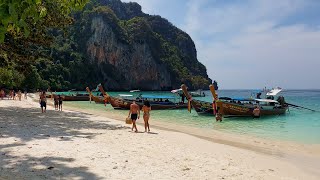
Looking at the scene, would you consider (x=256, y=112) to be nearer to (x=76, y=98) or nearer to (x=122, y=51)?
(x=76, y=98)

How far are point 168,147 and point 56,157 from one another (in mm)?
4227

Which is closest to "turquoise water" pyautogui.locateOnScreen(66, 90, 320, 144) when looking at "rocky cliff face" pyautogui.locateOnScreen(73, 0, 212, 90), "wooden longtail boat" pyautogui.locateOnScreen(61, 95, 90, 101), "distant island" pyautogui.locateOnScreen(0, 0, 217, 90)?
"wooden longtail boat" pyautogui.locateOnScreen(61, 95, 90, 101)

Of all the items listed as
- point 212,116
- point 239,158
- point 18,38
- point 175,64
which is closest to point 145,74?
point 175,64

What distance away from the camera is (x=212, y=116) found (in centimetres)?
3316

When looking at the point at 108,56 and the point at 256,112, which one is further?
the point at 108,56

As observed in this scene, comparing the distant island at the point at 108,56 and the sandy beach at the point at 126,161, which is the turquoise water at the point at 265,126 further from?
the distant island at the point at 108,56

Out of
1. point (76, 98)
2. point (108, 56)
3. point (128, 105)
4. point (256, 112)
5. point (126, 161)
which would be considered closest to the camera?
point (126, 161)

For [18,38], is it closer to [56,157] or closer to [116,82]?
[56,157]

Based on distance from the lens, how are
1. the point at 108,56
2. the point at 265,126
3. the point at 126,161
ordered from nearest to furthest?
the point at 126,161 < the point at 265,126 < the point at 108,56

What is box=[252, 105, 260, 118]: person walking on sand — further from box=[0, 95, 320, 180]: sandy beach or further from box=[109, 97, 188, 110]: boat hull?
box=[0, 95, 320, 180]: sandy beach

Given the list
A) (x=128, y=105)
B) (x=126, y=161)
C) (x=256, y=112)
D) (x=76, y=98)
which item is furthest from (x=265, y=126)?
(x=76, y=98)

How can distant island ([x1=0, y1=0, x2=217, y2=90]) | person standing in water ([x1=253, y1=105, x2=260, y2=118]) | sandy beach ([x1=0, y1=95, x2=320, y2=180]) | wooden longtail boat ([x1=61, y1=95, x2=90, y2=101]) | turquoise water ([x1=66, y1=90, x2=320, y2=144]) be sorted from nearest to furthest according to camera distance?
1. sandy beach ([x1=0, y1=95, x2=320, y2=180])
2. turquoise water ([x1=66, y1=90, x2=320, y2=144])
3. person standing in water ([x1=253, y1=105, x2=260, y2=118])
4. wooden longtail boat ([x1=61, y1=95, x2=90, y2=101])
5. distant island ([x1=0, y1=0, x2=217, y2=90])

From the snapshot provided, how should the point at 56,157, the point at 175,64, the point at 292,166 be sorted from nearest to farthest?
1. the point at 56,157
2. the point at 292,166
3. the point at 175,64

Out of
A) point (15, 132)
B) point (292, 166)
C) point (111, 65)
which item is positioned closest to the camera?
point (292, 166)
